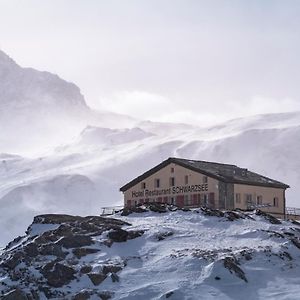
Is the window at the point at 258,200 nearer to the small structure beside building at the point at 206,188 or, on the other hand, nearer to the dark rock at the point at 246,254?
the small structure beside building at the point at 206,188

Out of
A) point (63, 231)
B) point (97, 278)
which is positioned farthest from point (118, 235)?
point (97, 278)

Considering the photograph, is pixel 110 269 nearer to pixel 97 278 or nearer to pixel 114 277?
pixel 114 277

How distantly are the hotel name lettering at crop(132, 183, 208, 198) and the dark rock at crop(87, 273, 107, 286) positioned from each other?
3447 cm

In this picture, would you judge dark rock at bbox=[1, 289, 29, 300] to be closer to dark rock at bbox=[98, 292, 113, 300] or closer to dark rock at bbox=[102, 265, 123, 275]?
dark rock at bbox=[98, 292, 113, 300]

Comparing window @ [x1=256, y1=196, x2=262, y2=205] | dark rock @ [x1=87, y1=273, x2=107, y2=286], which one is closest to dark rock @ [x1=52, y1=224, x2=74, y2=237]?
dark rock @ [x1=87, y1=273, x2=107, y2=286]

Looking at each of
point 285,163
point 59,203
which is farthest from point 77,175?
point 285,163

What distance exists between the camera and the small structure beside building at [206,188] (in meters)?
66.4

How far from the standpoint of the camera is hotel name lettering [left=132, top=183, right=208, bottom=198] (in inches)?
2672

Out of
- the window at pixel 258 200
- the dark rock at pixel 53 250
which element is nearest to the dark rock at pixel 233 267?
the dark rock at pixel 53 250

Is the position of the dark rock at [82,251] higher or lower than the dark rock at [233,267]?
Answer: higher

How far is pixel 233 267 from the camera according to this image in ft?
112

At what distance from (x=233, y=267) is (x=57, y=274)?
27.1ft

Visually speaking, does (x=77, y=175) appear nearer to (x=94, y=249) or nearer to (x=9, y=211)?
(x=9, y=211)

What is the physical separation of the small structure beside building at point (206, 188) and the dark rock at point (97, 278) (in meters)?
32.6
